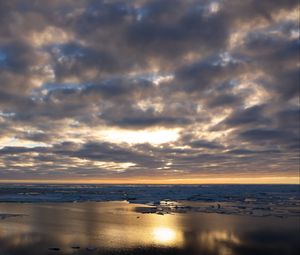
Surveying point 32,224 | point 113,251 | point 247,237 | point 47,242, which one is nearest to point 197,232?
point 247,237

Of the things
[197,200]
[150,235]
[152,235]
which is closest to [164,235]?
[152,235]

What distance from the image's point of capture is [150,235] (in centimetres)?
2192

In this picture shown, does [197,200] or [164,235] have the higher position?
[197,200]

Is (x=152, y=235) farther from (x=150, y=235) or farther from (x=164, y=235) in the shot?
(x=164, y=235)

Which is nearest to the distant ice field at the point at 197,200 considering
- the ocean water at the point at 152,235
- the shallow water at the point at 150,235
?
the ocean water at the point at 152,235

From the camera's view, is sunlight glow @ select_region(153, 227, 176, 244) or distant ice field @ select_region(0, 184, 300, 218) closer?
sunlight glow @ select_region(153, 227, 176, 244)

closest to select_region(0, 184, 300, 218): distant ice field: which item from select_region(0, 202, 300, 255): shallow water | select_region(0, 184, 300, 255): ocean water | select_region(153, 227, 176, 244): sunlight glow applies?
select_region(0, 184, 300, 255): ocean water

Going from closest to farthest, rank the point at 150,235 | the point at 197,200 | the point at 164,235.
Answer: the point at 150,235
the point at 164,235
the point at 197,200

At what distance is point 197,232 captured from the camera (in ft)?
76.5

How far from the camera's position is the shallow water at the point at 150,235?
59.6ft

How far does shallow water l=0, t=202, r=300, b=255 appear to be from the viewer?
18156 mm

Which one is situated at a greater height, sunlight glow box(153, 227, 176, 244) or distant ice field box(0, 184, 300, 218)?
distant ice field box(0, 184, 300, 218)

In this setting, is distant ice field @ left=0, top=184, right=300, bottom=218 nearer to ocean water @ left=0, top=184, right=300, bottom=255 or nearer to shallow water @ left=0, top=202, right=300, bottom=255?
ocean water @ left=0, top=184, right=300, bottom=255

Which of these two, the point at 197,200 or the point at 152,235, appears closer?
the point at 152,235
